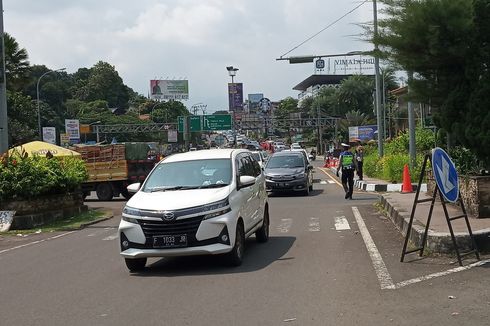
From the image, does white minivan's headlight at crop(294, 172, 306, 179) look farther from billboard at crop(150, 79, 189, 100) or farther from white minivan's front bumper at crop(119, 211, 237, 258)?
billboard at crop(150, 79, 189, 100)

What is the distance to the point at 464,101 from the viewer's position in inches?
426

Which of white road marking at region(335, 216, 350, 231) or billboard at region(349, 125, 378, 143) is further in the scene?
billboard at region(349, 125, 378, 143)

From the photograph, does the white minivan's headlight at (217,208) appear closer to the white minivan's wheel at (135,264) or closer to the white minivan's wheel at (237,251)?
the white minivan's wheel at (237,251)

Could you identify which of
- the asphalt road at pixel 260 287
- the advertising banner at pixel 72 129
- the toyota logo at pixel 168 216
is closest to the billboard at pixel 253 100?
the advertising banner at pixel 72 129

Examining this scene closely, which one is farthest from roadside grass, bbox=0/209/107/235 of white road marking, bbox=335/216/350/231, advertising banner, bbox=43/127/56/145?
advertising banner, bbox=43/127/56/145

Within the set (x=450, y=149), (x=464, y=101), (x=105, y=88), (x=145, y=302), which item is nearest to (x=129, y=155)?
(x=450, y=149)

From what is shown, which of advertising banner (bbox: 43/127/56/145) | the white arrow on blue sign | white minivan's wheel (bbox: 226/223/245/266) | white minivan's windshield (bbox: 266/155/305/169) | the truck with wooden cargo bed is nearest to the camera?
the white arrow on blue sign

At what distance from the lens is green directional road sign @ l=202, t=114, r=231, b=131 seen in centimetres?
6481

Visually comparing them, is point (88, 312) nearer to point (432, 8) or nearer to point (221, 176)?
point (221, 176)

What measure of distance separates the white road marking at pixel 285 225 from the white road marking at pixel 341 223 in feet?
3.55

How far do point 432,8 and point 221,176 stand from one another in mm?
4525

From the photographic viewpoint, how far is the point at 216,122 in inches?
2559

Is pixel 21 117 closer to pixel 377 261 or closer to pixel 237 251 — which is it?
pixel 237 251

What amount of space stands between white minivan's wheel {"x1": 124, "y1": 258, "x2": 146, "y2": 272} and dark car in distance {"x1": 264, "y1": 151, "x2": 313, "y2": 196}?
14.0 m
